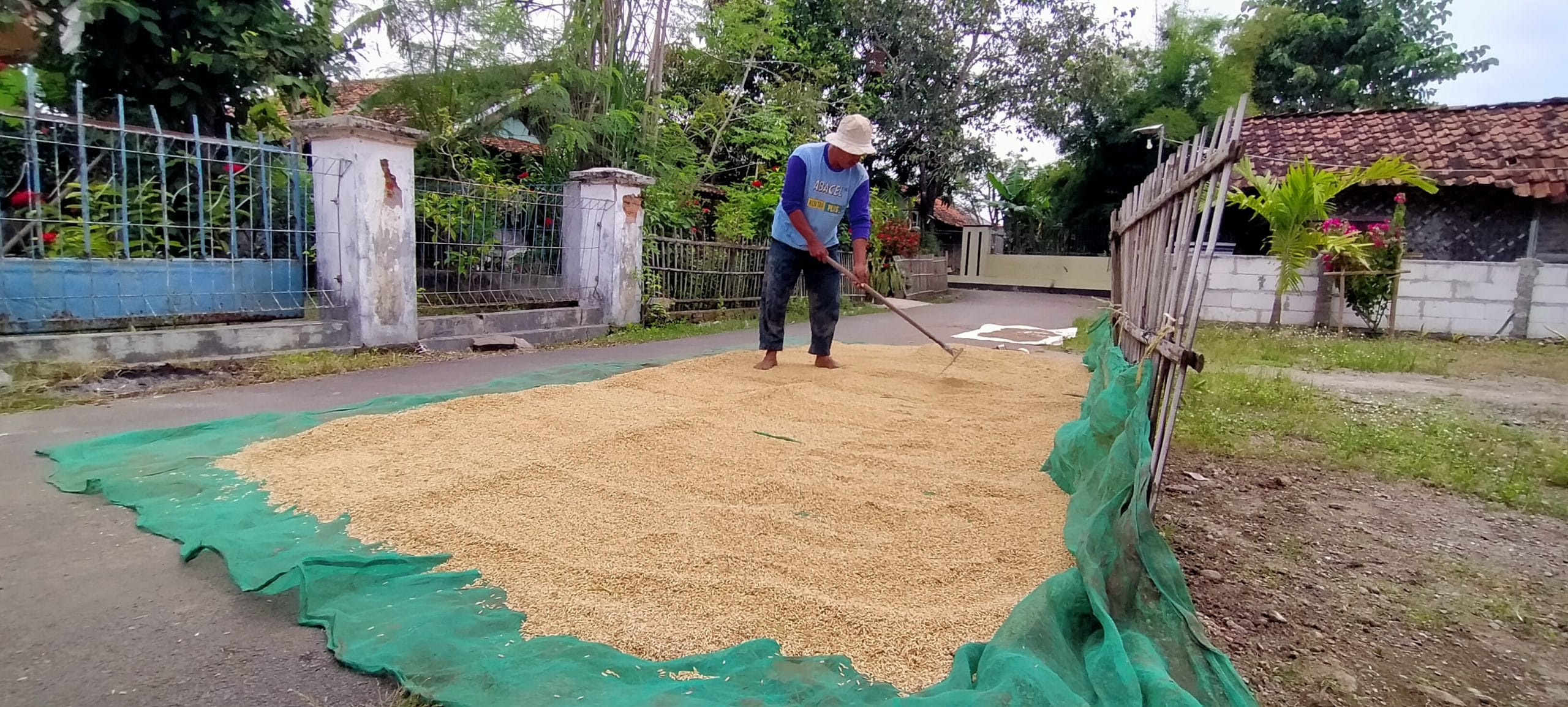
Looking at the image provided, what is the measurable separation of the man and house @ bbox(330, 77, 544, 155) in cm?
383

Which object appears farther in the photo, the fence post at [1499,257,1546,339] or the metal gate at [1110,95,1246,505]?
the fence post at [1499,257,1546,339]

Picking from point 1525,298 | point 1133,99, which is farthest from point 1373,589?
point 1133,99

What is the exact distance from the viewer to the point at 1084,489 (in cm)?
214

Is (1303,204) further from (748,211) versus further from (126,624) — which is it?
(126,624)

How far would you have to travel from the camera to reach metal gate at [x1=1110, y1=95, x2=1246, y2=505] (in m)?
2.15

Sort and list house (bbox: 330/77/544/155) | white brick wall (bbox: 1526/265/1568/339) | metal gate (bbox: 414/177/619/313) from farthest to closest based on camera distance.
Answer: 1. white brick wall (bbox: 1526/265/1568/339)
2. house (bbox: 330/77/544/155)
3. metal gate (bbox: 414/177/619/313)

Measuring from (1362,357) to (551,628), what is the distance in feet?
21.8

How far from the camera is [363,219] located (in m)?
4.98

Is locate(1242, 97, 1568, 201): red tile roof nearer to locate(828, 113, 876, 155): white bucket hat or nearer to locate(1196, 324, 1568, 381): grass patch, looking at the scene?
locate(1196, 324, 1568, 381): grass patch

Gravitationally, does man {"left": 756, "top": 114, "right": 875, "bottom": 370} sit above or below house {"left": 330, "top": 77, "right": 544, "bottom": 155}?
below

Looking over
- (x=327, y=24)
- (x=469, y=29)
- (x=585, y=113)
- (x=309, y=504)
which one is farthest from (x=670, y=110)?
(x=309, y=504)

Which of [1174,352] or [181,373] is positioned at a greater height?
[1174,352]

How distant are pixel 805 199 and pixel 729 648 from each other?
10.8 ft

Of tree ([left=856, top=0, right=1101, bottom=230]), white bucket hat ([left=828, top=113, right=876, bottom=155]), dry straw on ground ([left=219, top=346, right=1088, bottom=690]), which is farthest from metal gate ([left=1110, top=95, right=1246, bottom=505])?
tree ([left=856, top=0, right=1101, bottom=230])
